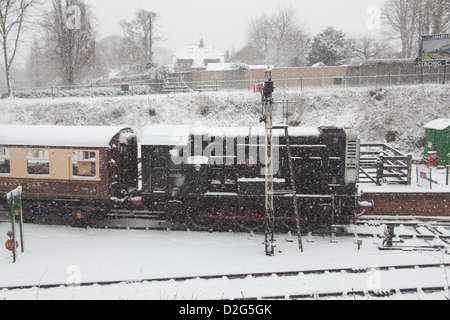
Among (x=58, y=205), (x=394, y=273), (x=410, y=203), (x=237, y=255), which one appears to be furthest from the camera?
(x=410, y=203)

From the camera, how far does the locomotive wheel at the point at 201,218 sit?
555 inches

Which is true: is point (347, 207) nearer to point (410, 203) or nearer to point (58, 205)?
point (410, 203)

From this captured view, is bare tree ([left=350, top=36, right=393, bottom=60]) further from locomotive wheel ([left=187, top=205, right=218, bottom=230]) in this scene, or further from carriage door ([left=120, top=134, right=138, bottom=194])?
locomotive wheel ([left=187, top=205, right=218, bottom=230])

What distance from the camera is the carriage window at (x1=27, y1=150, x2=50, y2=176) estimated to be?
14383 millimetres

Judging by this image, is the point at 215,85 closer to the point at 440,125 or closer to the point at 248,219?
the point at 440,125

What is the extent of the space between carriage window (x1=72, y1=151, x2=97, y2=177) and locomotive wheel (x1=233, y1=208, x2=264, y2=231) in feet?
18.4

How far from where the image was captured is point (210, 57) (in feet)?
195

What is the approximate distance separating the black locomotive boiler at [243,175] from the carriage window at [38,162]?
380 centimetres

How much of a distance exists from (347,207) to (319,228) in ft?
4.36

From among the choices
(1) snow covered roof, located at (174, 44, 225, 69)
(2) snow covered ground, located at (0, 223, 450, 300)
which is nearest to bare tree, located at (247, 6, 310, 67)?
(1) snow covered roof, located at (174, 44, 225, 69)

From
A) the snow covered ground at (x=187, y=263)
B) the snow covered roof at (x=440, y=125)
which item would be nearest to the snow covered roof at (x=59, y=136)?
the snow covered ground at (x=187, y=263)

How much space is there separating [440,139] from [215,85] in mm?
16934
